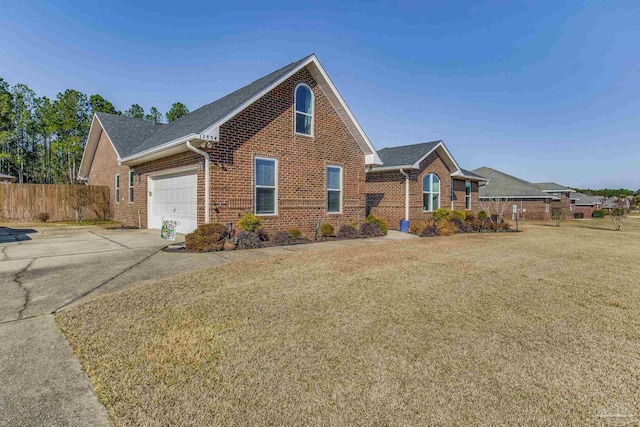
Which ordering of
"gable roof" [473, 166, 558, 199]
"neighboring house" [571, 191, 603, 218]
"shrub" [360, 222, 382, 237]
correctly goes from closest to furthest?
"shrub" [360, 222, 382, 237], "gable roof" [473, 166, 558, 199], "neighboring house" [571, 191, 603, 218]

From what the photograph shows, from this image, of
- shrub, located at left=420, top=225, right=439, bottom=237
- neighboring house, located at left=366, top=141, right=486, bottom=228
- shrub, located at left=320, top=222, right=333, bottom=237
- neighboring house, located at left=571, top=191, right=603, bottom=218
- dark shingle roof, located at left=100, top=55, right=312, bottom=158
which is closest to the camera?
dark shingle roof, located at left=100, top=55, right=312, bottom=158

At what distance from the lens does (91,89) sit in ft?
116

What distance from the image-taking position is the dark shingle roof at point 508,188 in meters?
31.4

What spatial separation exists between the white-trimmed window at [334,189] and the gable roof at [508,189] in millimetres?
23439

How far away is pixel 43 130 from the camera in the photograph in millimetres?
36094

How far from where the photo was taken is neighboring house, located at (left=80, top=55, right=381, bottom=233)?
9.77 metres

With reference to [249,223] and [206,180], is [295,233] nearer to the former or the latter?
[249,223]

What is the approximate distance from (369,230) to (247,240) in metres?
5.62

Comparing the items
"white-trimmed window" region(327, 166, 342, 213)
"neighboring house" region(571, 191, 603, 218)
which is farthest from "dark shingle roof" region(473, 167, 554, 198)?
"white-trimmed window" region(327, 166, 342, 213)

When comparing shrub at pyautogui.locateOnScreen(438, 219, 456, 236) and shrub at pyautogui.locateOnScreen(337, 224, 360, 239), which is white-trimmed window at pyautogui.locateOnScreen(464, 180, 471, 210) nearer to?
shrub at pyautogui.locateOnScreen(438, 219, 456, 236)

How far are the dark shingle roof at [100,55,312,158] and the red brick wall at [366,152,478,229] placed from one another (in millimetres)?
8395

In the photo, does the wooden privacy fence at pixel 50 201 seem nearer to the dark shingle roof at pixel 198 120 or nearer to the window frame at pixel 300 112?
the dark shingle roof at pixel 198 120

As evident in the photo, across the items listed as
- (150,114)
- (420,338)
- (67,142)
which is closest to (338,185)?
(420,338)

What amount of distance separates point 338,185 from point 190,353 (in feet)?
34.7
